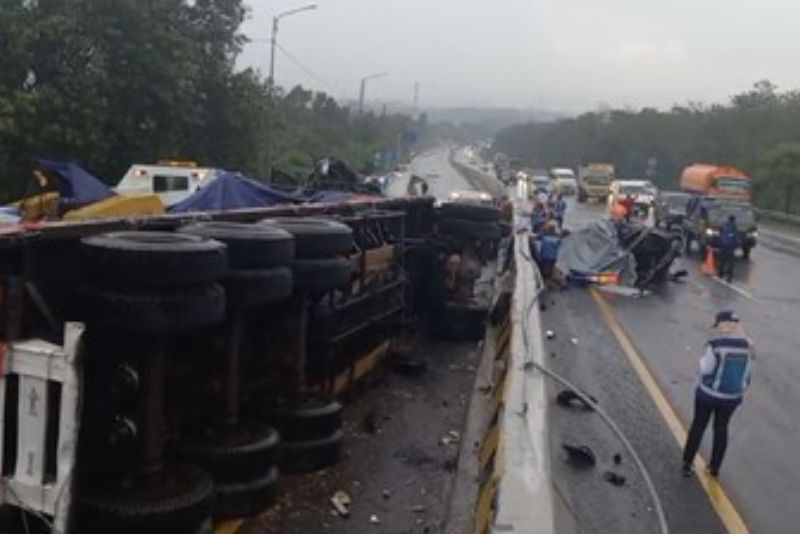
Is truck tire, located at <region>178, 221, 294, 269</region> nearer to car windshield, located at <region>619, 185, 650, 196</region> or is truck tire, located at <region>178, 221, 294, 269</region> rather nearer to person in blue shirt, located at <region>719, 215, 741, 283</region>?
person in blue shirt, located at <region>719, 215, 741, 283</region>

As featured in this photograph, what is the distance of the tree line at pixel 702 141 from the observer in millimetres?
61844

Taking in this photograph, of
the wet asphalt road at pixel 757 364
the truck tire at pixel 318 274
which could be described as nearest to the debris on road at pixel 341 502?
the truck tire at pixel 318 274

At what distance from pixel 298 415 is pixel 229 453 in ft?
3.21

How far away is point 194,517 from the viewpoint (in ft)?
18.2

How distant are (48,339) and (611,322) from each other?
515 inches

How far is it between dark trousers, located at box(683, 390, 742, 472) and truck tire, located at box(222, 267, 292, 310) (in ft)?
13.7

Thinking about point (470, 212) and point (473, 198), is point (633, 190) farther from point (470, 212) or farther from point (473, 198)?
point (470, 212)

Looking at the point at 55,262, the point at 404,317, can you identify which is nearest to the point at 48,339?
the point at 55,262

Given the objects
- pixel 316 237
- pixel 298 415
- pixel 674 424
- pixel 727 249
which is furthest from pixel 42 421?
pixel 727 249

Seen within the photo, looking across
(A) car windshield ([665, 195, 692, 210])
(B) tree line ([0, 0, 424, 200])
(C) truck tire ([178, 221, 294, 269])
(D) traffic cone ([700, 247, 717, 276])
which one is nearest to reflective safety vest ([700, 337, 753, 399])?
(C) truck tire ([178, 221, 294, 269])

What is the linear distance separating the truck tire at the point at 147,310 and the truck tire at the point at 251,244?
859 millimetres

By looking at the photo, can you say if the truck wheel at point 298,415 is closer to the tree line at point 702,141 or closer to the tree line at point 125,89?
the tree line at point 125,89

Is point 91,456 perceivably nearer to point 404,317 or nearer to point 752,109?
point 404,317

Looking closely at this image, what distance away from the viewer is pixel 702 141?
287 ft
